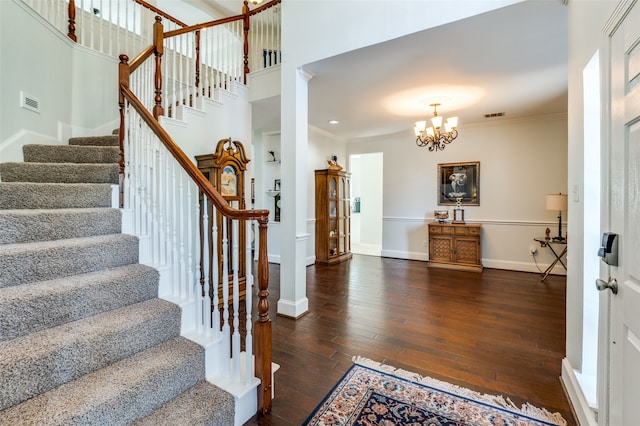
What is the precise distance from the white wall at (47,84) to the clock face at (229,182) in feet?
6.03

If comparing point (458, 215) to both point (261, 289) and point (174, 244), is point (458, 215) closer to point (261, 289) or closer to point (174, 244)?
point (261, 289)

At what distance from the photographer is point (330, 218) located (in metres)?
5.86

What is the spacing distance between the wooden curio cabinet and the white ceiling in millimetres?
1245

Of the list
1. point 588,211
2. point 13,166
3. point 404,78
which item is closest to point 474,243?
point 404,78

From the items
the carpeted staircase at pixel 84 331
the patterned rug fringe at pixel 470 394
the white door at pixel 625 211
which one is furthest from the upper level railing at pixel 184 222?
the white door at pixel 625 211

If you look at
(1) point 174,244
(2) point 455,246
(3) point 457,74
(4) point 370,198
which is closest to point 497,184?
(2) point 455,246

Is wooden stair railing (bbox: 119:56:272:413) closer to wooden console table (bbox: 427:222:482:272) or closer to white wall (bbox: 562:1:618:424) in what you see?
white wall (bbox: 562:1:618:424)

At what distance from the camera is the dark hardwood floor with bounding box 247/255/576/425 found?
1.94 metres

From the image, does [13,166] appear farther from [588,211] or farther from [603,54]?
[588,211]

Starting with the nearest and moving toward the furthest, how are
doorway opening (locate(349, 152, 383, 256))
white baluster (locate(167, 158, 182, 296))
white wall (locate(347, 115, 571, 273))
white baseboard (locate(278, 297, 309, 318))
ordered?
white baluster (locate(167, 158, 182, 296)) → white baseboard (locate(278, 297, 309, 318)) → white wall (locate(347, 115, 571, 273)) → doorway opening (locate(349, 152, 383, 256))

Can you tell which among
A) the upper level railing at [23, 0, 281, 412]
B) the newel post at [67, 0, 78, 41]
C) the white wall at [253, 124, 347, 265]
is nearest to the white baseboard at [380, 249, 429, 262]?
the white wall at [253, 124, 347, 265]

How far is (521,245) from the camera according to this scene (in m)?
5.10

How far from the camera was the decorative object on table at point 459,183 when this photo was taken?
18.0 ft

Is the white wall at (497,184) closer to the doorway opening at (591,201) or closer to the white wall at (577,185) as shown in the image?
the white wall at (577,185)
